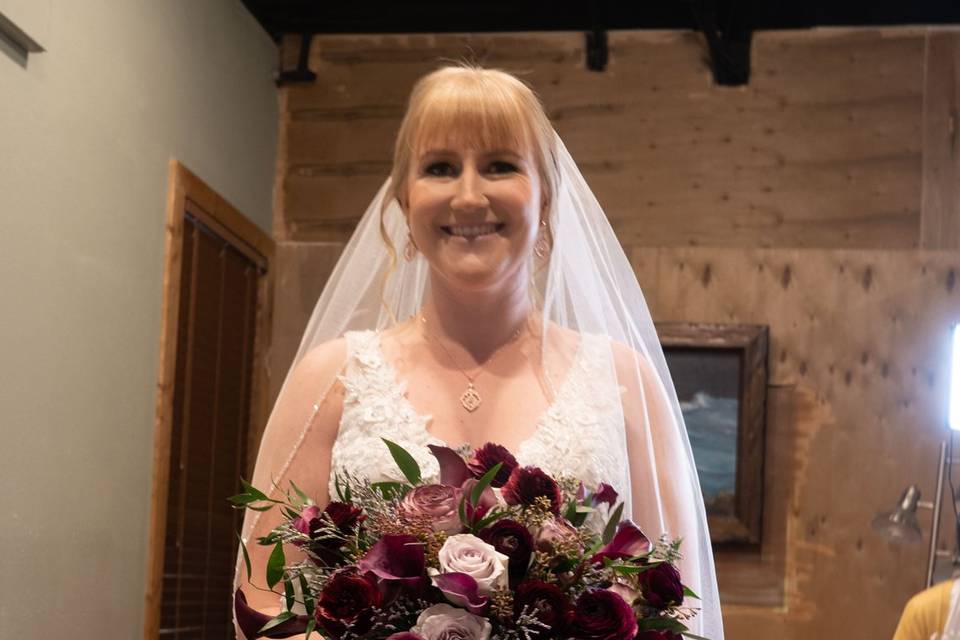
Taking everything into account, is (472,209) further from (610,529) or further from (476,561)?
(476,561)

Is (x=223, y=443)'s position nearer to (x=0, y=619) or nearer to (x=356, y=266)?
(x=0, y=619)

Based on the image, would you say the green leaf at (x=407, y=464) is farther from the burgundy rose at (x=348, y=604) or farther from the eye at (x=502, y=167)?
the eye at (x=502, y=167)

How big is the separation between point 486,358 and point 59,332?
1.58m

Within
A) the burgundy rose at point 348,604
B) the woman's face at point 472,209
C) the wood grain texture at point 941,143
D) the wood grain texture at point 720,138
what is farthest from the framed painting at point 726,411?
the burgundy rose at point 348,604

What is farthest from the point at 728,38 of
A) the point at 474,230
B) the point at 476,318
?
the point at 474,230

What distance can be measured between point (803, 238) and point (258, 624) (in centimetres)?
378

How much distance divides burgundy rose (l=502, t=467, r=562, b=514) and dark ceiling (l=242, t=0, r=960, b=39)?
11.8 ft

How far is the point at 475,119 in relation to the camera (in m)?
2.08

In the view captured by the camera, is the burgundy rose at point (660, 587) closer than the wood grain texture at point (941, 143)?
Yes

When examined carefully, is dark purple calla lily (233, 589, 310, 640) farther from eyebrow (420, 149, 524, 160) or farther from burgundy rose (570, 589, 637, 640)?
eyebrow (420, 149, 524, 160)

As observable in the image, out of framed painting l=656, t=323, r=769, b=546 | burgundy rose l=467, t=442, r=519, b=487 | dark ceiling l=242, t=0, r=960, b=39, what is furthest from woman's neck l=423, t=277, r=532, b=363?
dark ceiling l=242, t=0, r=960, b=39

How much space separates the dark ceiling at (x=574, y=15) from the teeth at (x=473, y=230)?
3098 mm

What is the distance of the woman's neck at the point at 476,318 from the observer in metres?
2.22

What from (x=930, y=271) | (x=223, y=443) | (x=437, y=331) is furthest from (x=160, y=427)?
(x=930, y=271)
